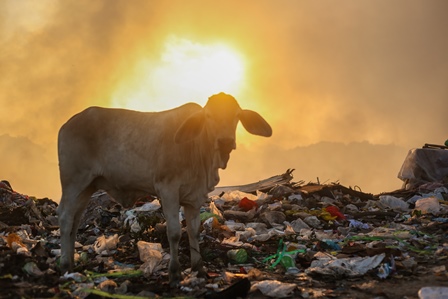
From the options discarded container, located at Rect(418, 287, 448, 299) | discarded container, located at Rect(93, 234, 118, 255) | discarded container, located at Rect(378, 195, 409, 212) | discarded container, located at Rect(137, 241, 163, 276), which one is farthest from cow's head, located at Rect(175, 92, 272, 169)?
discarded container, located at Rect(378, 195, 409, 212)

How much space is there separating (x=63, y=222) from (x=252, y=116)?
2.49m

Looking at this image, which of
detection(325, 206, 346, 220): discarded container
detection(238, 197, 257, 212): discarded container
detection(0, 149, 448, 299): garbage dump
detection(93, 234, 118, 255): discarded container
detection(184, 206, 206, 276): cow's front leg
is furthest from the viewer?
detection(238, 197, 257, 212): discarded container

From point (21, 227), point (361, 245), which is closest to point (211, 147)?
point (361, 245)

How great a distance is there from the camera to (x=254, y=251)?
288 inches

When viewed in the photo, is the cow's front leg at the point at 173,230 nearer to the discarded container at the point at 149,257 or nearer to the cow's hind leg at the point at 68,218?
the discarded container at the point at 149,257

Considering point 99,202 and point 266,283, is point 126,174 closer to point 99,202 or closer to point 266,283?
point 266,283

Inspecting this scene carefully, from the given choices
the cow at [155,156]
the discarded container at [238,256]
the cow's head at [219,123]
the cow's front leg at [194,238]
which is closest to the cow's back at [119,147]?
the cow at [155,156]

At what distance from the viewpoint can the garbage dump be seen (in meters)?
5.11

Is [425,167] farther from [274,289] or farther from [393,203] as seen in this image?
[274,289]

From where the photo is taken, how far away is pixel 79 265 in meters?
6.26

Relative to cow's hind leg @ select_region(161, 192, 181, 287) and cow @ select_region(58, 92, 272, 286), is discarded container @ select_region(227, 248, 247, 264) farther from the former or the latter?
cow's hind leg @ select_region(161, 192, 181, 287)

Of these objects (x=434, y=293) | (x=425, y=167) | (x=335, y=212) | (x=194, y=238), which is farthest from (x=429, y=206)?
(x=194, y=238)

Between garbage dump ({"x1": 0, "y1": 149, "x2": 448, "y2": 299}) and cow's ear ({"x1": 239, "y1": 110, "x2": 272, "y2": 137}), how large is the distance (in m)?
1.59

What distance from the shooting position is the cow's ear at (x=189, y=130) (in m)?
5.19
